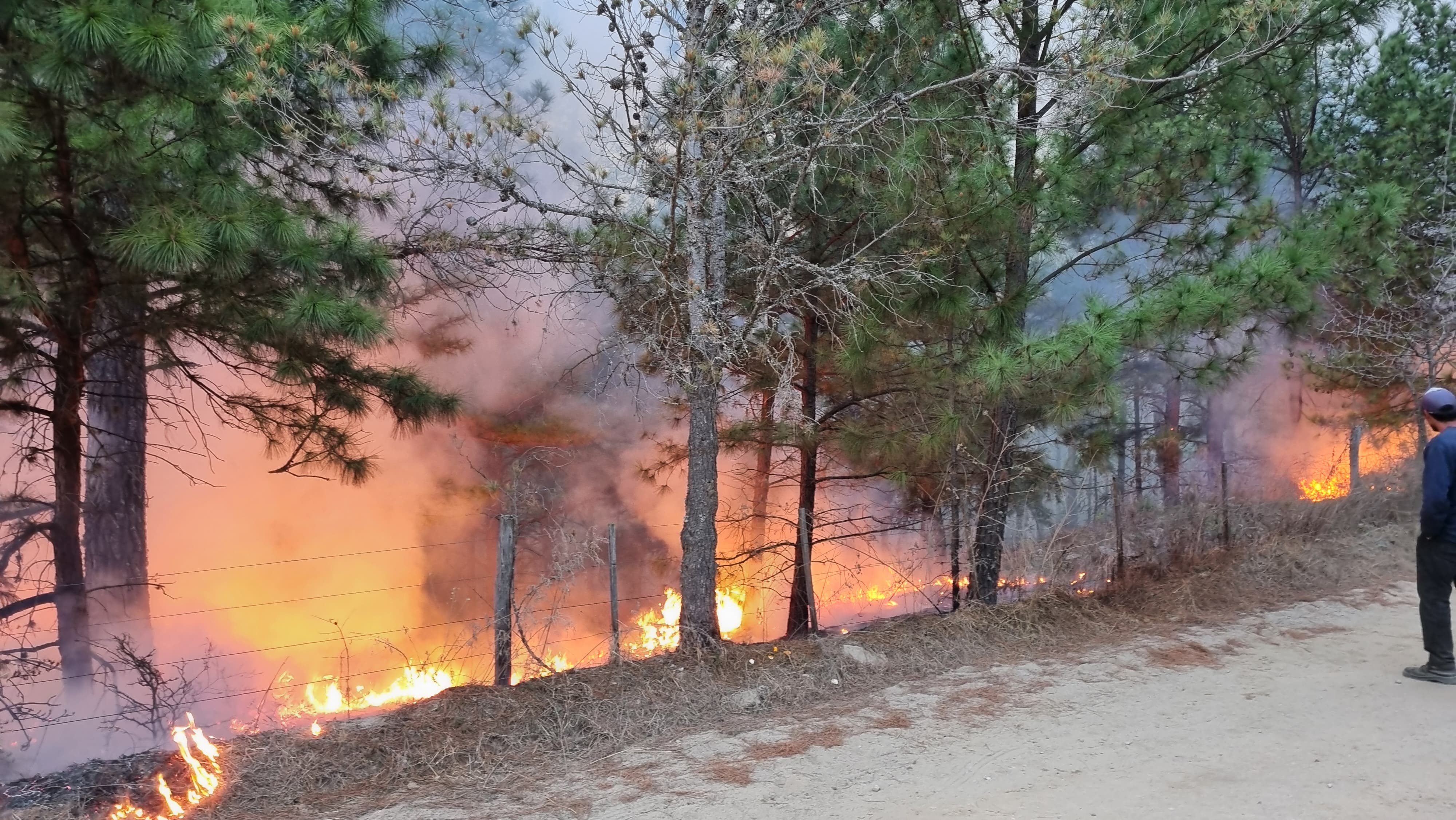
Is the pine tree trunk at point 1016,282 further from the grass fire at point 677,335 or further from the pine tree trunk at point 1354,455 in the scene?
the pine tree trunk at point 1354,455

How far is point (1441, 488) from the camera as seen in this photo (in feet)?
16.1

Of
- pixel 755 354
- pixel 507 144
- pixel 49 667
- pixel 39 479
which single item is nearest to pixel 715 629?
pixel 755 354

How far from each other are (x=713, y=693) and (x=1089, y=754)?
7.57 feet

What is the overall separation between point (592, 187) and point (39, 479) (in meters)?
6.42

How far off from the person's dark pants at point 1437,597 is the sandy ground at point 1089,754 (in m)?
0.21

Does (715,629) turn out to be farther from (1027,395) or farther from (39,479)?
Answer: (39,479)

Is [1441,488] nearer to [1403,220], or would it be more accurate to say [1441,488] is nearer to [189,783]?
[1403,220]

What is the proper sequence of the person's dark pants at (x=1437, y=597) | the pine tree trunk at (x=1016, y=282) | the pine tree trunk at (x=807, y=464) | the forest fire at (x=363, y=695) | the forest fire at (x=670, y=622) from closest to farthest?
the person's dark pants at (x=1437, y=597), the pine tree trunk at (x=1016, y=282), the forest fire at (x=670, y=622), the forest fire at (x=363, y=695), the pine tree trunk at (x=807, y=464)

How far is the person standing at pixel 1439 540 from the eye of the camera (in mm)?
4914

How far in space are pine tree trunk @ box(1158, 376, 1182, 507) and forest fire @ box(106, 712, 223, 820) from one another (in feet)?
49.2

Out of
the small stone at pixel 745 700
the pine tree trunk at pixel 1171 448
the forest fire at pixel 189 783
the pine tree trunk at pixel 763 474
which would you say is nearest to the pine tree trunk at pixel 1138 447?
the pine tree trunk at pixel 1171 448

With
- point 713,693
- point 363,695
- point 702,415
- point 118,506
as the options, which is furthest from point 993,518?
point 118,506

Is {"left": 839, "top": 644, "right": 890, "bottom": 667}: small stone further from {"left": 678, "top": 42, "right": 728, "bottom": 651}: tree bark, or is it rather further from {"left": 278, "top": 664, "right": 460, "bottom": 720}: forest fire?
{"left": 278, "top": 664, "right": 460, "bottom": 720}: forest fire

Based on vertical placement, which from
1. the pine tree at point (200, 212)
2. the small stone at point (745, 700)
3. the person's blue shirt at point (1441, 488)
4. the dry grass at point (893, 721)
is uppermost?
the pine tree at point (200, 212)
